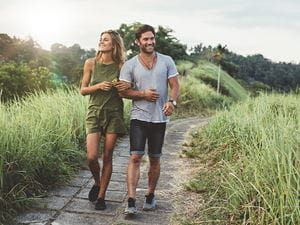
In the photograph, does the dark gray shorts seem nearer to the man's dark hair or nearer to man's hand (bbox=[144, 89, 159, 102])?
man's hand (bbox=[144, 89, 159, 102])

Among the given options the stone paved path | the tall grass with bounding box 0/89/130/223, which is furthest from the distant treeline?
the stone paved path

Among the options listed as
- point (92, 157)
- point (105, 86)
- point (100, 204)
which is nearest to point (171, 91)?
point (105, 86)

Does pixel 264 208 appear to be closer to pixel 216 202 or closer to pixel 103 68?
pixel 216 202

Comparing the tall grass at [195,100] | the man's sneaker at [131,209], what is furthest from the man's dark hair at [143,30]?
the tall grass at [195,100]

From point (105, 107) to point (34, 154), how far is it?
0.98 metres

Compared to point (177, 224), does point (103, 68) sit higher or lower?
higher

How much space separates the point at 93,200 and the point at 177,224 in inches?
38.0

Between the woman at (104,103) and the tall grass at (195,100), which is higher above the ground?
the woman at (104,103)

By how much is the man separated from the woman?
0.69ft

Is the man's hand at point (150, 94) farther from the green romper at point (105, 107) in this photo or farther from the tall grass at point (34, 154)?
the tall grass at point (34, 154)

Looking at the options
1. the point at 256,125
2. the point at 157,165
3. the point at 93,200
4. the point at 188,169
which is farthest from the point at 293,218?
the point at 188,169

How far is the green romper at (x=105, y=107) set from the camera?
445cm

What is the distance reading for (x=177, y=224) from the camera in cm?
411

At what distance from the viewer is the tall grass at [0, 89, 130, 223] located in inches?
A: 168
